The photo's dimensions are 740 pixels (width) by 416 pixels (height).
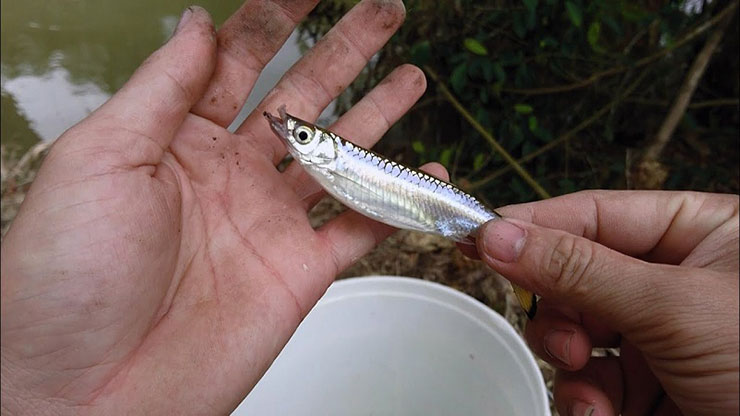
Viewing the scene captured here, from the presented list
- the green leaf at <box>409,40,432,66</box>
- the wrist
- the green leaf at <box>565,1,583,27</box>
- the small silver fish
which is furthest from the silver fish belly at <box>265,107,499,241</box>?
the green leaf at <box>409,40,432,66</box>

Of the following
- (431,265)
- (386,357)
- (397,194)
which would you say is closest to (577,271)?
(397,194)

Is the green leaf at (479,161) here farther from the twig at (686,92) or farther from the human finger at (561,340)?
the human finger at (561,340)

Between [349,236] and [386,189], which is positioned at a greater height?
[386,189]

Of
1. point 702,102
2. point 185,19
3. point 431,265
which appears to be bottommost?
point 431,265

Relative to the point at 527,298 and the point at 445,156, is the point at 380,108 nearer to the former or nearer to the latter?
the point at 527,298

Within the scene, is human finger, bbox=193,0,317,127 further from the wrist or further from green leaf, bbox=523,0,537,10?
green leaf, bbox=523,0,537,10

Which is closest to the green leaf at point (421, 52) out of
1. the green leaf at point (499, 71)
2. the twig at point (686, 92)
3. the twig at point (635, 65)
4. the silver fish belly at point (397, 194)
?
the green leaf at point (499, 71)
